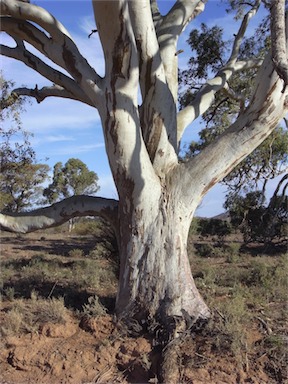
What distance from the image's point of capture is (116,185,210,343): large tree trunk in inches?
195

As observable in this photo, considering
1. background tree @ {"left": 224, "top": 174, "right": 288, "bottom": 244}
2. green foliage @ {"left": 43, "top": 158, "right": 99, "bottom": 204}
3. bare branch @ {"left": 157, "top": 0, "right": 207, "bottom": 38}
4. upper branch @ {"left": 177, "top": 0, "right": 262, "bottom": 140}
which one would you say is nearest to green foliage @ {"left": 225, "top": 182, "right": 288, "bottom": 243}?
background tree @ {"left": 224, "top": 174, "right": 288, "bottom": 244}

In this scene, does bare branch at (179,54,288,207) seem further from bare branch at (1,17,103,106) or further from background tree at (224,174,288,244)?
background tree at (224,174,288,244)

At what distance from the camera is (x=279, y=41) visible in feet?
13.8

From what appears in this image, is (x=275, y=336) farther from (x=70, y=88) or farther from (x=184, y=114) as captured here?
(x=70, y=88)

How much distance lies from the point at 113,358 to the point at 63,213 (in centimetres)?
202

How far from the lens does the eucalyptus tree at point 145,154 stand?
4.87m

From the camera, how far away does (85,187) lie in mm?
33250

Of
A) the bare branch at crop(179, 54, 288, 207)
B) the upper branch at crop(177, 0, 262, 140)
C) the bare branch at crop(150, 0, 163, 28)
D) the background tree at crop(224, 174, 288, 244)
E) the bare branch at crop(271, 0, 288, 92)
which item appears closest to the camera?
the bare branch at crop(271, 0, 288, 92)

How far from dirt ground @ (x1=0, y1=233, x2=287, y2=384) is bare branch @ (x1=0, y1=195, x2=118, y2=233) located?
133cm

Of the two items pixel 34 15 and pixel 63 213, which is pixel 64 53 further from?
pixel 63 213

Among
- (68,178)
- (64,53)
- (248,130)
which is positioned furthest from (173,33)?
(68,178)

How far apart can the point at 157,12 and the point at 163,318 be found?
5.25 meters

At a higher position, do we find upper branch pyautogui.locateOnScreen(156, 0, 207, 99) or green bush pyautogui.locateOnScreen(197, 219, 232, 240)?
upper branch pyautogui.locateOnScreen(156, 0, 207, 99)

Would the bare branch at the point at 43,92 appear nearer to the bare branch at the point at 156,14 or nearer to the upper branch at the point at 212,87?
the bare branch at the point at 156,14
